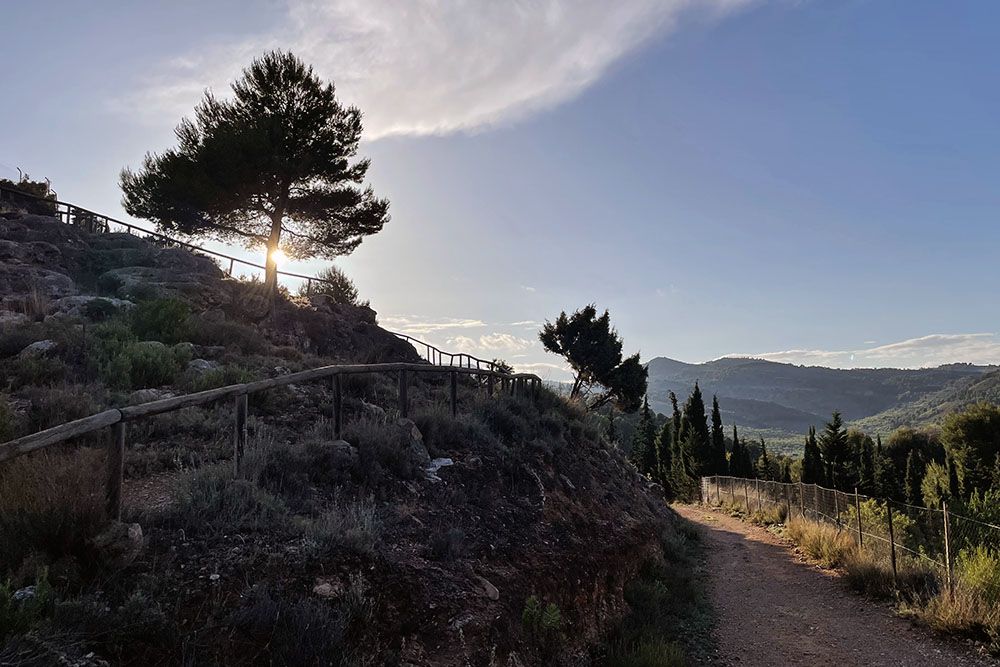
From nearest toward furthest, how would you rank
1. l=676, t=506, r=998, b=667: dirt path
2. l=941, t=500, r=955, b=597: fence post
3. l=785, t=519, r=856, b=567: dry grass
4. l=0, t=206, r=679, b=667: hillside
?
l=0, t=206, r=679, b=667: hillside < l=676, t=506, r=998, b=667: dirt path < l=941, t=500, r=955, b=597: fence post < l=785, t=519, r=856, b=567: dry grass

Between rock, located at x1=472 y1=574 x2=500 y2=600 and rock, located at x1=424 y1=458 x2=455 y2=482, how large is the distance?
6.00ft

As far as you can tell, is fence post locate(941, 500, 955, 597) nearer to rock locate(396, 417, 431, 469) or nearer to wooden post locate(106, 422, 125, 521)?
rock locate(396, 417, 431, 469)

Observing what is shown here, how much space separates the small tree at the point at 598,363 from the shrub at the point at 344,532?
35.2 meters

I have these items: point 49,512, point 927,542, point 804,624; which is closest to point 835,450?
point 927,542

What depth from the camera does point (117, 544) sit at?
3623mm

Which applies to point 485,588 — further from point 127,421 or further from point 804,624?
point 804,624

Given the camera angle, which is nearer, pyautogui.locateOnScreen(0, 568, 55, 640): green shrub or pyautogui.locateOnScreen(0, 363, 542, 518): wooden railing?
pyautogui.locateOnScreen(0, 568, 55, 640): green shrub

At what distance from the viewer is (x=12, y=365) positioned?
8375mm

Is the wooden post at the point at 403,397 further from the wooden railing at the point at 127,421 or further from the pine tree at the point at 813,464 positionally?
the pine tree at the point at 813,464

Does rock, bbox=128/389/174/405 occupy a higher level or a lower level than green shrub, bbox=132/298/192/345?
lower

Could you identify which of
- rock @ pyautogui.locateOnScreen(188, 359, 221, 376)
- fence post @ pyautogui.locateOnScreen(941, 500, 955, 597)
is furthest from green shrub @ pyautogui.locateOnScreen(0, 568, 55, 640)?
fence post @ pyautogui.locateOnScreen(941, 500, 955, 597)

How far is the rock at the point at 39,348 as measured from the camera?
29.6 ft

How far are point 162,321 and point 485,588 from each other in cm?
1151

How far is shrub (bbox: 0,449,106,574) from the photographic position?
11.3 feet
